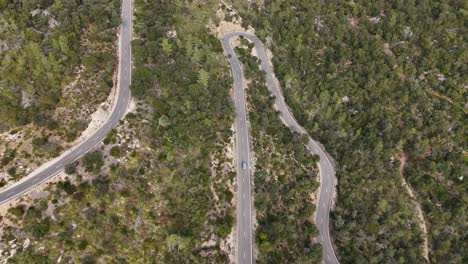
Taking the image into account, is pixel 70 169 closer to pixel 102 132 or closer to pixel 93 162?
pixel 93 162

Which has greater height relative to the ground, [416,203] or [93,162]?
[93,162]

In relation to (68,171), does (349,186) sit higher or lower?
lower

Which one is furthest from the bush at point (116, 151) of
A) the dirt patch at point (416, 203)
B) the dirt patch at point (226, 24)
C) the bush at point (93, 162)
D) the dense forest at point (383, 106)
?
the dirt patch at point (416, 203)

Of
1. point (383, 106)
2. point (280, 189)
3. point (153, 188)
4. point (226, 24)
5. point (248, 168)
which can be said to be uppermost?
point (226, 24)

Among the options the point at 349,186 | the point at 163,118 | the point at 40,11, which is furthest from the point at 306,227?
the point at 40,11

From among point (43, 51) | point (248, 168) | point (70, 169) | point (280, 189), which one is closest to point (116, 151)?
point (70, 169)

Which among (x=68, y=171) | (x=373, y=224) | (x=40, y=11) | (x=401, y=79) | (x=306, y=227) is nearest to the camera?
(x=68, y=171)

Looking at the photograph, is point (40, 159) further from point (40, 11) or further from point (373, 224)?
point (373, 224)
